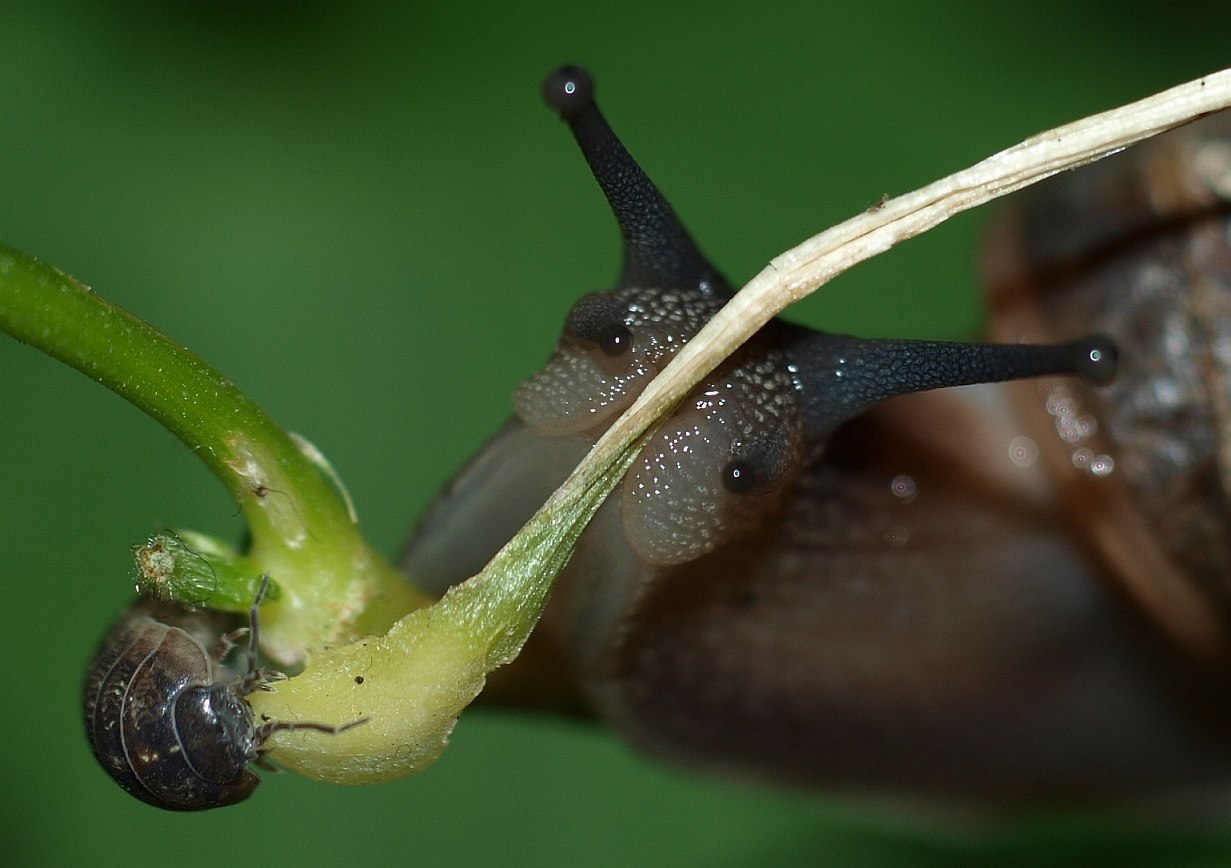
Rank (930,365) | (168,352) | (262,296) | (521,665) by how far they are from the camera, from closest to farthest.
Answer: (168,352)
(930,365)
(521,665)
(262,296)

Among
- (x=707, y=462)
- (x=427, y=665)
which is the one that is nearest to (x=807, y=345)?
(x=707, y=462)

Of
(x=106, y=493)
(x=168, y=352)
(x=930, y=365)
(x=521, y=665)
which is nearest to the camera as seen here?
(x=168, y=352)

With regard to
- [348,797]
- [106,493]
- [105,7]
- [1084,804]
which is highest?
[105,7]

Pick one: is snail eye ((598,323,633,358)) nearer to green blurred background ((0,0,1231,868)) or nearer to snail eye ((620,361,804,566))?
snail eye ((620,361,804,566))

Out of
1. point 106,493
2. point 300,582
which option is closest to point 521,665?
point 300,582

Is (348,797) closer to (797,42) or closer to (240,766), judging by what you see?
(240,766)

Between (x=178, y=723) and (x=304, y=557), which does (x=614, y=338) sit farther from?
(x=178, y=723)
